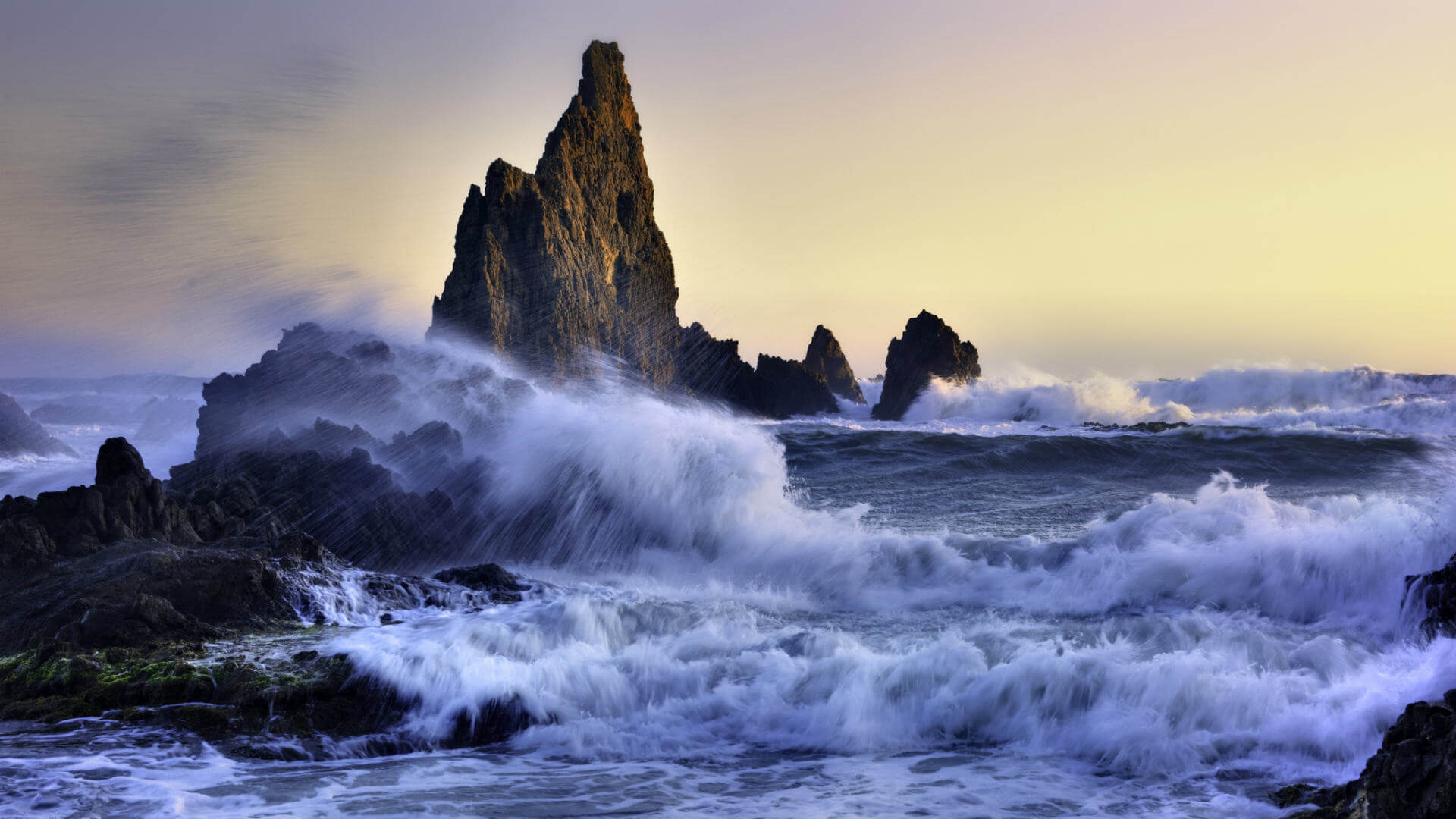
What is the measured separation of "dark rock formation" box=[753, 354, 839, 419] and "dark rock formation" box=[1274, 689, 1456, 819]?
46.9 m

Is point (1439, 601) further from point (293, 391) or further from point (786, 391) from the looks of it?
point (786, 391)

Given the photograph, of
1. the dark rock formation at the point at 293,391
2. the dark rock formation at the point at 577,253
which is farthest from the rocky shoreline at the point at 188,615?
the dark rock formation at the point at 577,253

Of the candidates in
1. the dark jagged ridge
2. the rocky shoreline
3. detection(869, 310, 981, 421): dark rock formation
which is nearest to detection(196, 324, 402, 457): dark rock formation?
the rocky shoreline

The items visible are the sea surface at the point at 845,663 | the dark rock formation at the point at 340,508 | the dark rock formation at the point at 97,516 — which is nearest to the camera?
the sea surface at the point at 845,663

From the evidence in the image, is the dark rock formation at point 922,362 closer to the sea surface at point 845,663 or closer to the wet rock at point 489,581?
the sea surface at point 845,663

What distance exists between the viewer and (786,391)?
51531 millimetres

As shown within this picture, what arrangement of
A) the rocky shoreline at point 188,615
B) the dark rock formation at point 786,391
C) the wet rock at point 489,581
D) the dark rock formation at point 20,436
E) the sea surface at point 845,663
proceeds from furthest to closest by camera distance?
the dark rock formation at point 786,391, the dark rock formation at point 20,436, the wet rock at point 489,581, the rocky shoreline at point 188,615, the sea surface at point 845,663

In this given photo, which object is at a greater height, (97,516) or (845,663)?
(97,516)

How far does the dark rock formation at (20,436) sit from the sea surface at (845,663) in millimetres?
15213

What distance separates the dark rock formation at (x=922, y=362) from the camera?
49250 mm

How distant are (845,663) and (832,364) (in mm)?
60029

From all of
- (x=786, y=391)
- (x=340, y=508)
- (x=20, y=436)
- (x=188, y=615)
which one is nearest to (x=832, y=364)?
(x=786, y=391)

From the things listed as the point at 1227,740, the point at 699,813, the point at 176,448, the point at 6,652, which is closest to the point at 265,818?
the point at 699,813

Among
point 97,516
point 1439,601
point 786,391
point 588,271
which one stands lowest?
point 1439,601
